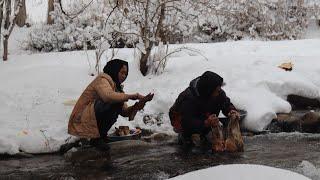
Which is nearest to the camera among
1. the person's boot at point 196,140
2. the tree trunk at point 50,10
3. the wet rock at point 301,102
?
the person's boot at point 196,140

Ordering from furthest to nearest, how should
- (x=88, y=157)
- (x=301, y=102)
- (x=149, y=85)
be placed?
(x=149, y=85) < (x=301, y=102) < (x=88, y=157)

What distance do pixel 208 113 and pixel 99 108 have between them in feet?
4.29

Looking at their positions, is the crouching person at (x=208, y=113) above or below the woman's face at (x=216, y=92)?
below

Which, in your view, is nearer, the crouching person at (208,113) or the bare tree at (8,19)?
the crouching person at (208,113)

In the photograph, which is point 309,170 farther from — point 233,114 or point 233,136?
point 233,114

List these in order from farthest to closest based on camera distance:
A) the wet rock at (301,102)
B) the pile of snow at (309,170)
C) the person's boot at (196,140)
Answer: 1. the wet rock at (301,102)
2. the person's boot at (196,140)
3. the pile of snow at (309,170)

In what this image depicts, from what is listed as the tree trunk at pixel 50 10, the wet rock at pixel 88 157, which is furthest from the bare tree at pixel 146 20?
the tree trunk at pixel 50 10

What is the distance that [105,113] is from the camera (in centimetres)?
604

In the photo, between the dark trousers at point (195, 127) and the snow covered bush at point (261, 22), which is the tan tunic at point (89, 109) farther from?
the snow covered bush at point (261, 22)

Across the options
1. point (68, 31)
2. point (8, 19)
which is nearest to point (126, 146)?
point (8, 19)

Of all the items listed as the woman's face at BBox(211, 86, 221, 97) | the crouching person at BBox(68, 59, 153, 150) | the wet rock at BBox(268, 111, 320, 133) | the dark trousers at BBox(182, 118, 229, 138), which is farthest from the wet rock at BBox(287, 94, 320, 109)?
the crouching person at BBox(68, 59, 153, 150)

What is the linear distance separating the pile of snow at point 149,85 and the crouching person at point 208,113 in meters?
0.95

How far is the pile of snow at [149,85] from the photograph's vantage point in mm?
6703

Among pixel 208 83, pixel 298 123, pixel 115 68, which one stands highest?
pixel 115 68
